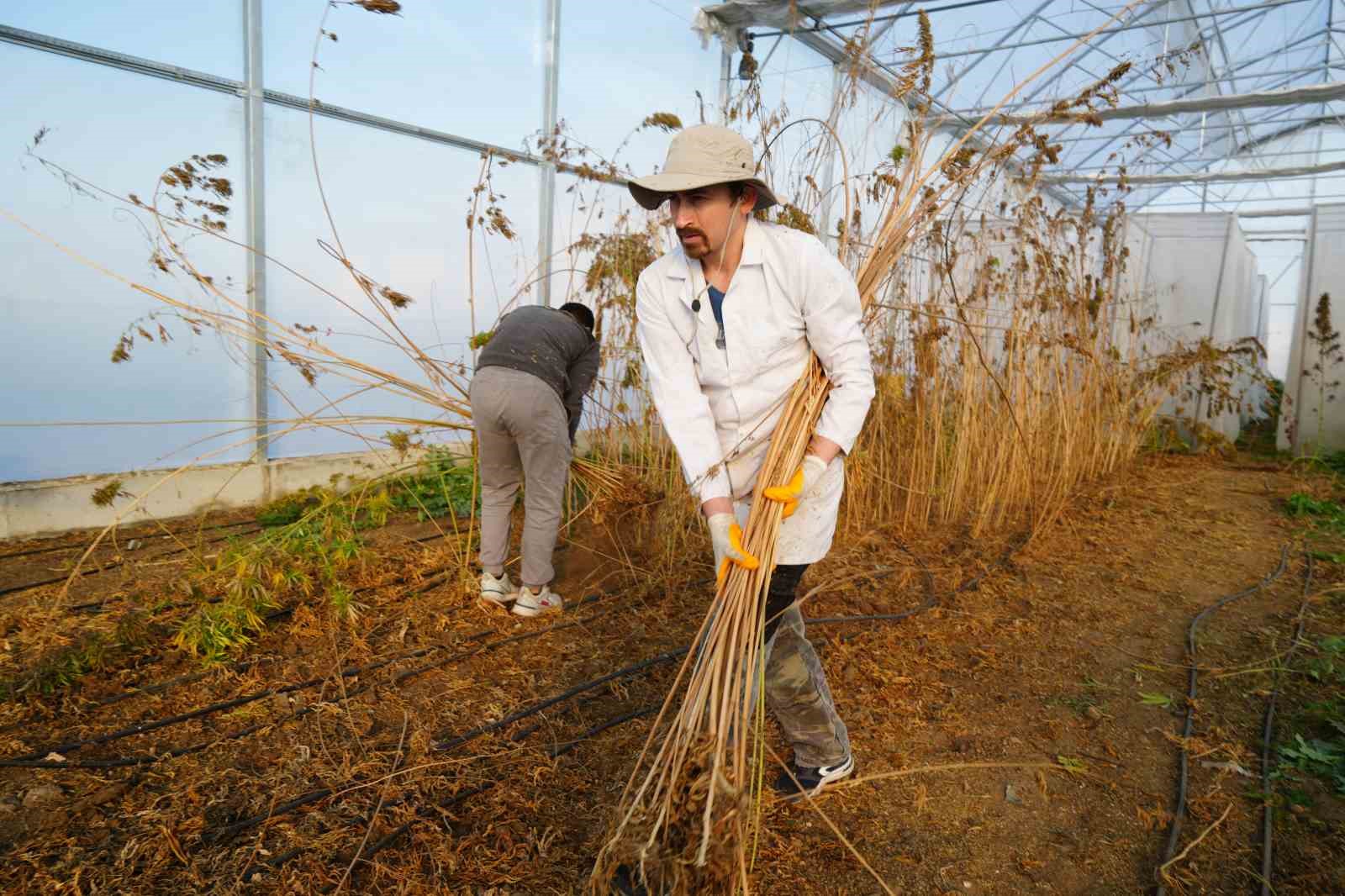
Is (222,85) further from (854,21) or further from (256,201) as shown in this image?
(854,21)

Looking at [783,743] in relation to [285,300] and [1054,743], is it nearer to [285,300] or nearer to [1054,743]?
[1054,743]

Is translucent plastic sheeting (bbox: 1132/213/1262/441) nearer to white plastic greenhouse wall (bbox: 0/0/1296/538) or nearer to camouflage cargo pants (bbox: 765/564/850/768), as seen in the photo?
white plastic greenhouse wall (bbox: 0/0/1296/538)

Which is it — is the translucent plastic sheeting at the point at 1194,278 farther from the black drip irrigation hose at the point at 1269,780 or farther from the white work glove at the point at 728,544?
the white work glove at the point at 728,544

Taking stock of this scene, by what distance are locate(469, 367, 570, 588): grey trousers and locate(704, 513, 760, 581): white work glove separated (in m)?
1.25

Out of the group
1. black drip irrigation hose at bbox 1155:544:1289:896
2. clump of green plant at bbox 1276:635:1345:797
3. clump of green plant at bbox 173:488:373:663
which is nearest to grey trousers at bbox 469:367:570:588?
clump of green plant at bbox 173:488:373:663

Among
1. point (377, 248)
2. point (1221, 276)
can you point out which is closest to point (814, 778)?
point (377, 248)

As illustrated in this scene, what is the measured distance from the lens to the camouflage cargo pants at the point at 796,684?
6.06ft

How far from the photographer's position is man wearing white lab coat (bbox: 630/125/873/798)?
5.63 feet

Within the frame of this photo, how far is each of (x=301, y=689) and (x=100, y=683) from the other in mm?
576

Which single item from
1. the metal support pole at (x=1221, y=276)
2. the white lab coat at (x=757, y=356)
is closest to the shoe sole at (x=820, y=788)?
the white lab coat at (x=757, y=356)

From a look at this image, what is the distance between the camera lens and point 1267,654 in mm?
2881

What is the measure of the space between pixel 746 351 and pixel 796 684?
79cm

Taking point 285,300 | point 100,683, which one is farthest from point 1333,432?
point 100,683

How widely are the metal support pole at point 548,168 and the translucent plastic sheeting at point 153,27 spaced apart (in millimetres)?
1841
